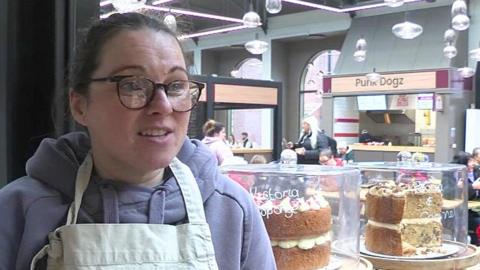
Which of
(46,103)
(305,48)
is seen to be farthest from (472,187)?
(305,48)

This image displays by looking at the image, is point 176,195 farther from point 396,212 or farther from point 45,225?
point 396,212

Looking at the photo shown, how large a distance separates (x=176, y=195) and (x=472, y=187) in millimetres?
5126

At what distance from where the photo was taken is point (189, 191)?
0.99 metres

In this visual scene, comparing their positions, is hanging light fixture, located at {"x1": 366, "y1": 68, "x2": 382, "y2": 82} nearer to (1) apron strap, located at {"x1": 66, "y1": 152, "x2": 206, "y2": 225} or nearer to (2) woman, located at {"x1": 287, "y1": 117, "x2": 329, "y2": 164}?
(2) woman, located at {"x1": 287, "y1": 117, "x2": 329, "y2": 164}

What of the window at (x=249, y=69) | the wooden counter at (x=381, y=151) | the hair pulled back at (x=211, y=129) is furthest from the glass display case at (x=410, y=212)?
the window at (x=249, y=69)

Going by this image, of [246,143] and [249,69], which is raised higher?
[249,69]

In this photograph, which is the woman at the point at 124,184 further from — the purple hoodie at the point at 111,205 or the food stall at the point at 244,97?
the food stall at the point at 244,97

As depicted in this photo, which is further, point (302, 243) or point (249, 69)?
point (249, 69)

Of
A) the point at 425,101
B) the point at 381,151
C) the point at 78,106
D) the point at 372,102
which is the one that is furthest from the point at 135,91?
the point at 372,102

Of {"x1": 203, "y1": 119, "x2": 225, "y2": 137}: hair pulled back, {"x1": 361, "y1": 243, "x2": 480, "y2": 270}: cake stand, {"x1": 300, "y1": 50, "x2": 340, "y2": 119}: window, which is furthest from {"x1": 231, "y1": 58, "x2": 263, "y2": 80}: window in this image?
{"x1": 361, "y1": 243, "x2": 480, "y2": 270}: cake stand

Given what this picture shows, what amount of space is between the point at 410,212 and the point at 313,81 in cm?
1297

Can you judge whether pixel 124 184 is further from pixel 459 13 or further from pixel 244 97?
pixel 244 97

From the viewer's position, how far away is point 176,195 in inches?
38.9

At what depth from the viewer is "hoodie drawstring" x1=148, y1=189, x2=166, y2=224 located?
0.95 meters
